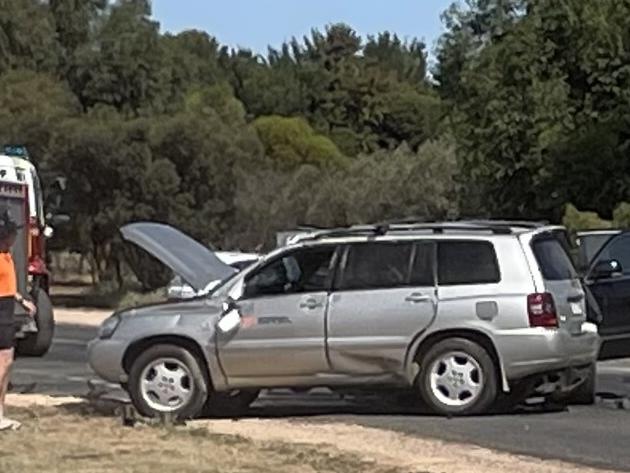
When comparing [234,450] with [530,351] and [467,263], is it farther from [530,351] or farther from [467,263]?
[467,263]

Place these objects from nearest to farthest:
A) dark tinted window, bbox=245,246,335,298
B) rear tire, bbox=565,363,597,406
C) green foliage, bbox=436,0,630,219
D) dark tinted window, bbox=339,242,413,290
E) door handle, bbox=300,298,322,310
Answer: door handle, bbox=300,298,322,310 < dark tinted window, bbox=339,242,413,290 < dark tinted window, bbox=245,246,335,298 < rear tire, bbox=565,363,597,406 < green foliage, bbox=436,0,630,219

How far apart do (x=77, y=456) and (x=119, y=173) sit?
118 feet

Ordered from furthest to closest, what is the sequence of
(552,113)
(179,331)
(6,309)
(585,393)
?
(552,113)
(585,393)
(179,331)
(6,309)

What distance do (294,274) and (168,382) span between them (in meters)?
1.53

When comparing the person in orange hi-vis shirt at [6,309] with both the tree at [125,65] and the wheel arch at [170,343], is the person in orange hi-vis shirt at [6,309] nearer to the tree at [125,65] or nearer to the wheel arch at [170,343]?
the wheel arch at [170,343]

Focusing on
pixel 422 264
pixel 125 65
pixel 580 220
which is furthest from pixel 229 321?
pixel 125 65

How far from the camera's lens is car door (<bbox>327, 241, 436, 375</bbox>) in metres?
15.1

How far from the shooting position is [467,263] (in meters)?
15.3

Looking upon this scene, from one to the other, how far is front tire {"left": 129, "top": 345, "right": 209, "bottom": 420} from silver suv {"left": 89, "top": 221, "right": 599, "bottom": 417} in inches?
0.5

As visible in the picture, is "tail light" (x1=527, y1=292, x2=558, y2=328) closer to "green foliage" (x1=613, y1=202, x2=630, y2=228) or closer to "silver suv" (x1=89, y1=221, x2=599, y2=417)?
"silver suv" (x1=89, y1=221, x2=599, y2=417)

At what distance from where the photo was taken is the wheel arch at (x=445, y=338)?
1489cm

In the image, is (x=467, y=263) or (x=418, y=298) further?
(x=467, y=263)

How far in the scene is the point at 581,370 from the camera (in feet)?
50.9

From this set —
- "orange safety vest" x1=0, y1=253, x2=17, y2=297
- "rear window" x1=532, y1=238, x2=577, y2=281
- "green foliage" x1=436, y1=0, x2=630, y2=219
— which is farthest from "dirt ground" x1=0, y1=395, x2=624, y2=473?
"green foliage" x1=436, y1=0, x2=630, y2=219
